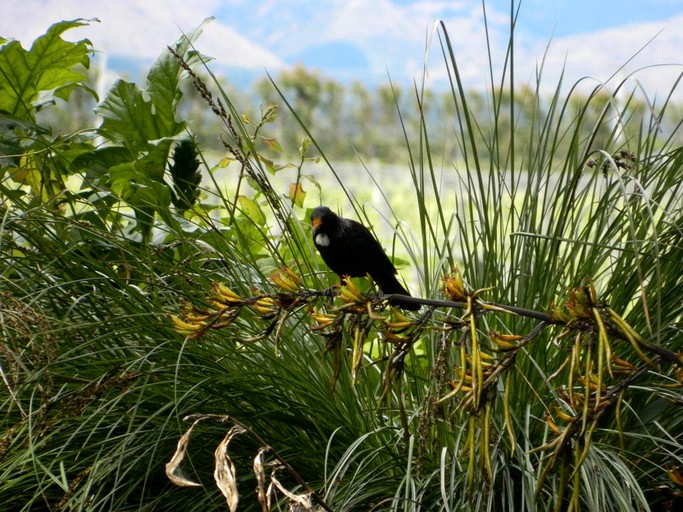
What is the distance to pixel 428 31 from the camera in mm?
1550

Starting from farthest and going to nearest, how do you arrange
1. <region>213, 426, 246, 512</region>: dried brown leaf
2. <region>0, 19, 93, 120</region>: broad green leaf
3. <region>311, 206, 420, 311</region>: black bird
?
<region>0, 19, 93, 120</region>: broad green leaf, <region>311, 206, 420, 311</region>: black bird, <region>213, 426, 246, 512</region>: dried brown leaf

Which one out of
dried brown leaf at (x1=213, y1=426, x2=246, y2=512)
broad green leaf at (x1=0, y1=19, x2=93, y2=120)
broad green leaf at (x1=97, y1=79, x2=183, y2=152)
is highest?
broad green leaf at (x1=0, y1=19, x2=93, y2=120)

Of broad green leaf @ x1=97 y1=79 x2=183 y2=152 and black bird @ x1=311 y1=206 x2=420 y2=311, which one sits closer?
black bird @ x1=311 y1=206 x2=420 y2=311

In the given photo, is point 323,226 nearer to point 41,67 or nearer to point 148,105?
point 148,105

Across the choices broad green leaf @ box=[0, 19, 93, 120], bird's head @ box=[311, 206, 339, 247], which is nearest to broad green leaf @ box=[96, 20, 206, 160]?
broad green leaf @ box=[0, 19, 93, 120]

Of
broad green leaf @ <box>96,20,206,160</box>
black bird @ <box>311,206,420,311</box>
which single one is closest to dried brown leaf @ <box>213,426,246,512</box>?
black bird @ <box>311,206,420,311</box>

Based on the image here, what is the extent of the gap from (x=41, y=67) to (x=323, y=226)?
824mm

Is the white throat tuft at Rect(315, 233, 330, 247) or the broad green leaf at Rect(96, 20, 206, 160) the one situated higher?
the broad green leaf at Rect(96, 20, 206, 160)

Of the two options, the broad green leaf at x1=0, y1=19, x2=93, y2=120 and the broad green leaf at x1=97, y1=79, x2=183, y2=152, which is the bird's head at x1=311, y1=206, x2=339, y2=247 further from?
the broad green leaf at x1=0, y1=19, x2=93, y2=120

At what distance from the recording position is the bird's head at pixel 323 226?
73.1 inches

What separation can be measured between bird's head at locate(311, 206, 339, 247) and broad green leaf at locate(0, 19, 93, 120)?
651 mm

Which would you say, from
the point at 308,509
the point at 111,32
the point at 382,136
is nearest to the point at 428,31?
the point at 308,509

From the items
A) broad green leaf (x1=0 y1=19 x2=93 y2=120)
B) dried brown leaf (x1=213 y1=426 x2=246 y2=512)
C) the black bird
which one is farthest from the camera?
broad green leaf (x1=0 y1=19 x2=93 y2=120)

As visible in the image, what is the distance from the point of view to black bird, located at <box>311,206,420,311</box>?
185cm
